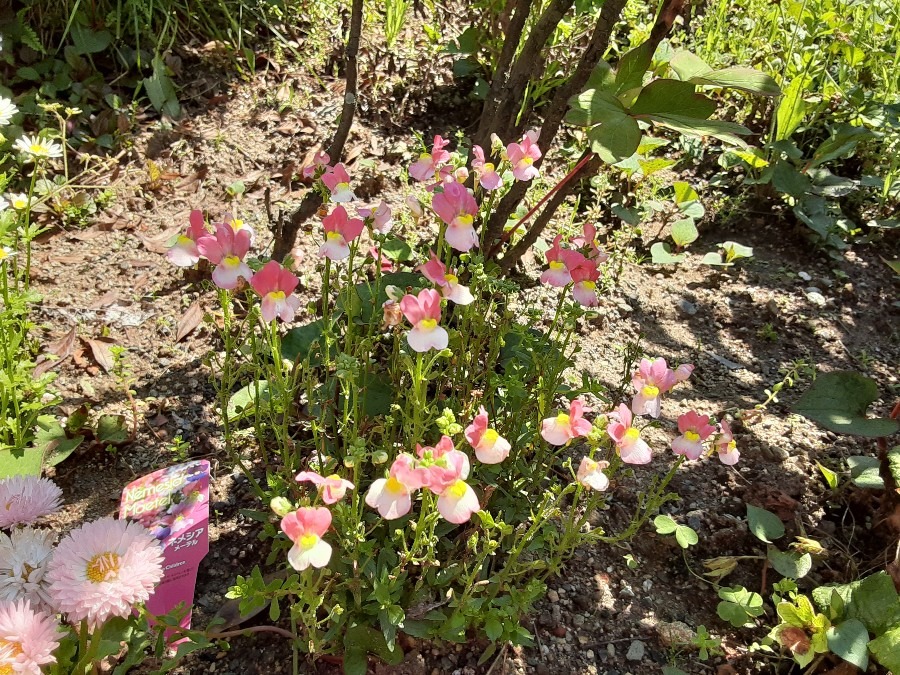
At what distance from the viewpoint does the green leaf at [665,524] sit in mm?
1523

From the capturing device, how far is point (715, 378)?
6.86 feet

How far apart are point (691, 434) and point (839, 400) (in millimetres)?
607

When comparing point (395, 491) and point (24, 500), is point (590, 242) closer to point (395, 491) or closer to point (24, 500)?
point (395, 491)

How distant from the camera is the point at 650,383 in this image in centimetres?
133

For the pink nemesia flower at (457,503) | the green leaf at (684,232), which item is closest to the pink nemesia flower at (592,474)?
the pink nemesia flower at (457,503)

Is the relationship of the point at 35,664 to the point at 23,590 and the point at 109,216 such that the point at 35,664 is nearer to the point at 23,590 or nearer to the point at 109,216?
the point at 23,590

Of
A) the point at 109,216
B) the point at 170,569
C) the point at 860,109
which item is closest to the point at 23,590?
the point at 170,569

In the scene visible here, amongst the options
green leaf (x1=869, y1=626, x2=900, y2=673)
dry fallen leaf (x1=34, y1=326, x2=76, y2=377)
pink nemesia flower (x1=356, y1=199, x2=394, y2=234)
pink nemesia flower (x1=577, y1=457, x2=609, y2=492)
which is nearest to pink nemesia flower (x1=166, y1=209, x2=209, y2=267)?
pink nemesia flower (x1=356, y1=199, x2=394, y2=234)

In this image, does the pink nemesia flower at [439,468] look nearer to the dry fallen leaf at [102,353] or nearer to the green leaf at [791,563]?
the green leaf at [791,563]

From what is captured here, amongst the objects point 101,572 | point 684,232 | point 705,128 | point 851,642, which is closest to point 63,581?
point 101,572

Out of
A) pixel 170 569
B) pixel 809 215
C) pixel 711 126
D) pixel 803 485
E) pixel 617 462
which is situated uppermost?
pixel 711 126

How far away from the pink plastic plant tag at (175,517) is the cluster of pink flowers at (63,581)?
276 mm

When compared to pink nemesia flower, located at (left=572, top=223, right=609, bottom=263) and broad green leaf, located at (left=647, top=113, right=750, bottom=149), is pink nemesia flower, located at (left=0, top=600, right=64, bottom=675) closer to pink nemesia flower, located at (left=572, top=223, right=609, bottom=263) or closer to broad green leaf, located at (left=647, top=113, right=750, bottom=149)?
pink nemesia flower, located at (left=572, top=223, right=609, bottom=263)

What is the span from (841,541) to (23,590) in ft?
5.61
